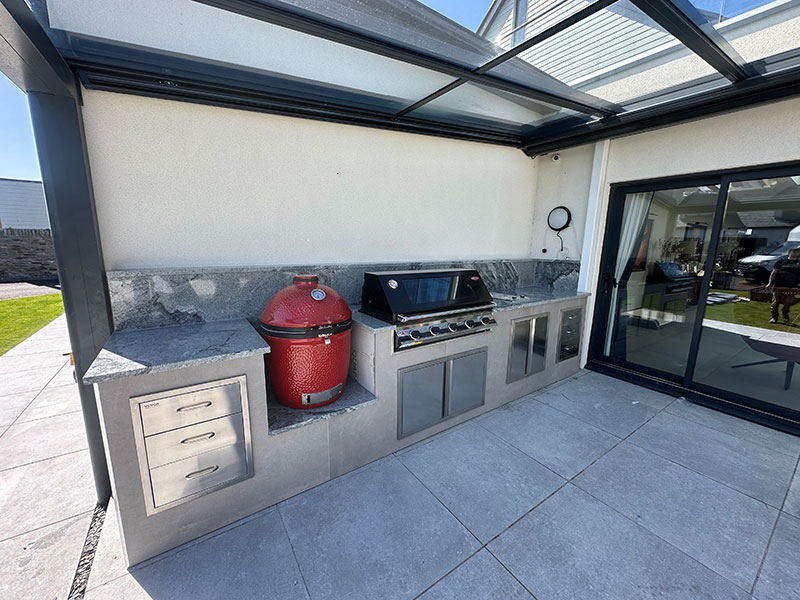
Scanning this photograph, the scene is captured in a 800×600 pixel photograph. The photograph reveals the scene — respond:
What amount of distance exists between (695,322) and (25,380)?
23.8 feet

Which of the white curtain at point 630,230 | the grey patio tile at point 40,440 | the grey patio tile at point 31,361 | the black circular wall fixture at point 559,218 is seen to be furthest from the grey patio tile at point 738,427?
the grey patio tile at point 31,361

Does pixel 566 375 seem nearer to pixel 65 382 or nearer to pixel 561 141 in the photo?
pixel 561 141

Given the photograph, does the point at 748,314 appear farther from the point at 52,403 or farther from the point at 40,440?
the point at 52,403

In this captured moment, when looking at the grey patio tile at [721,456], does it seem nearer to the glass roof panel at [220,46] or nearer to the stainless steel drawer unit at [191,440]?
the stainless steel drawer unit at [191,440]

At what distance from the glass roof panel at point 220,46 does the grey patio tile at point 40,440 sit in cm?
275

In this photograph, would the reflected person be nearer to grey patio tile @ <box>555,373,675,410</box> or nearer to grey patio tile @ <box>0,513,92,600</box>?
grey patio tile @ <box>555,373,675,410</box>

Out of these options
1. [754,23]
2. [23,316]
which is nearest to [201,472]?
[754,23]

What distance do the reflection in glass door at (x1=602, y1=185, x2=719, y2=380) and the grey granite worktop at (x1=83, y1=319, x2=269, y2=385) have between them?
13.7ft

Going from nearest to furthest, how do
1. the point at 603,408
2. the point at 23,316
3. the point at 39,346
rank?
1. the point at 603,408
2. the point at 39,346
3. the point at 23,316

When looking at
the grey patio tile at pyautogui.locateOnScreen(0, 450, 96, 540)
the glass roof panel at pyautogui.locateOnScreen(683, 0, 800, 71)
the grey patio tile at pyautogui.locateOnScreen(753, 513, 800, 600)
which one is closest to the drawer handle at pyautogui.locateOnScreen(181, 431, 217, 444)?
the grey patio tile at pyautogui.locateOnScreen(0, 450, 96, 540)

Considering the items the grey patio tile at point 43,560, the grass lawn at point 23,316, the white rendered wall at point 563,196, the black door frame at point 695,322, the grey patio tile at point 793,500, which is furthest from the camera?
the grass lawn at point 23,316

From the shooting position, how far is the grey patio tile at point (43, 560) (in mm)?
1493

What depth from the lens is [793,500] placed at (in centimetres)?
208

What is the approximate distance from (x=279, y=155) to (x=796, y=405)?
509 cm
